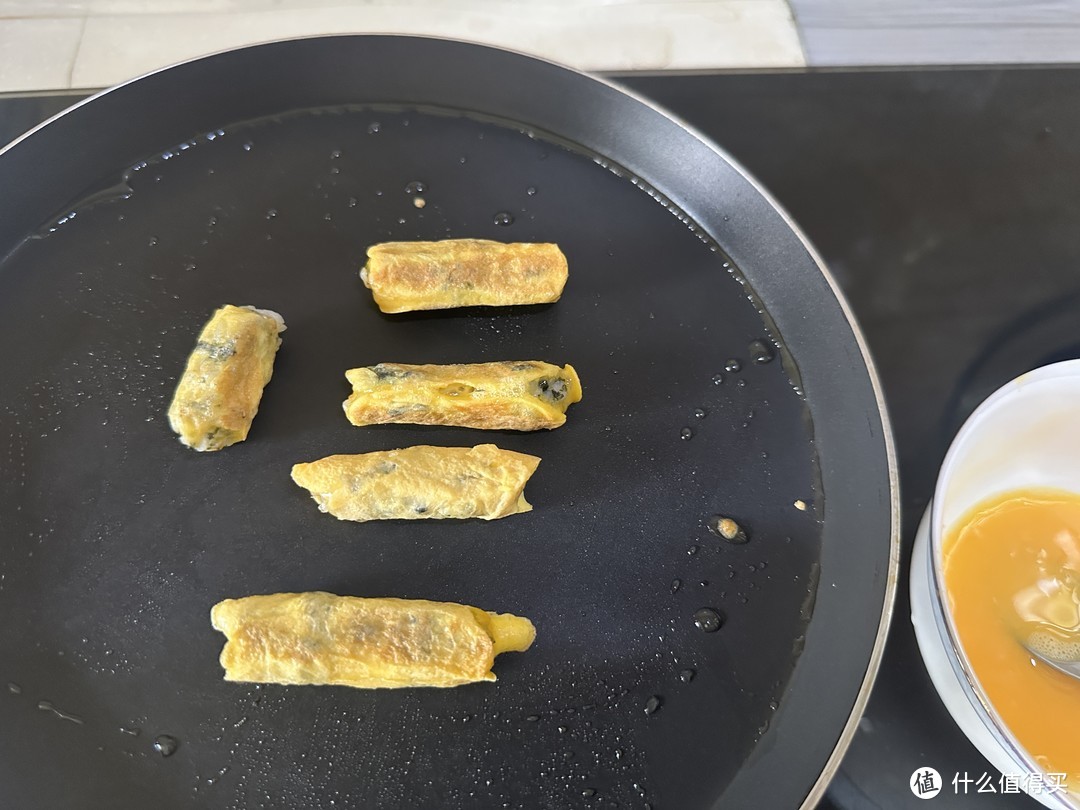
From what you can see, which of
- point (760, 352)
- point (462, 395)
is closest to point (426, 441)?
point (462, 395)

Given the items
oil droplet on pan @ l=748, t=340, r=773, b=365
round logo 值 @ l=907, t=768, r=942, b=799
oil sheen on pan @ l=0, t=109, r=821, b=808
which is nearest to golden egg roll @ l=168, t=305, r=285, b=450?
oil sheen on pan @ l=0, t=109, r=821, b=808

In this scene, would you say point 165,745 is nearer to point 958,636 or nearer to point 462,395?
point 462,395

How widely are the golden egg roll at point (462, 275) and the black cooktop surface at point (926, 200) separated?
602mm

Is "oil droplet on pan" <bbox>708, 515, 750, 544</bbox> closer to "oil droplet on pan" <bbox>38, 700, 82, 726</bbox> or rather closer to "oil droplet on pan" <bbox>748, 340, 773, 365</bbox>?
"oil droplet on pan" <bbox>748, 340, 773, 365</bbox>

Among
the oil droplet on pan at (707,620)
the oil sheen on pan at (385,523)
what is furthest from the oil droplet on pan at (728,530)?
the oil droplet on pan at (707,620)

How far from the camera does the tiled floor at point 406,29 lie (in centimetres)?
170

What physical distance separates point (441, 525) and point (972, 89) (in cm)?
169

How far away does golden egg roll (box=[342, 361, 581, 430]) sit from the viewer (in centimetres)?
120

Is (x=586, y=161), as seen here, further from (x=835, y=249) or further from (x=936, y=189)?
(x=936, y=189)

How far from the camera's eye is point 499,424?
4.05 feet

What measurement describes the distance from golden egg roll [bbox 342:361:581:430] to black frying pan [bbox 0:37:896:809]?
0.14ft

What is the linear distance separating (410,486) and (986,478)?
956 mm

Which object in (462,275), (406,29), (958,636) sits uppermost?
(406,29)

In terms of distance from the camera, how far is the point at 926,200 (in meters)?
1.57
